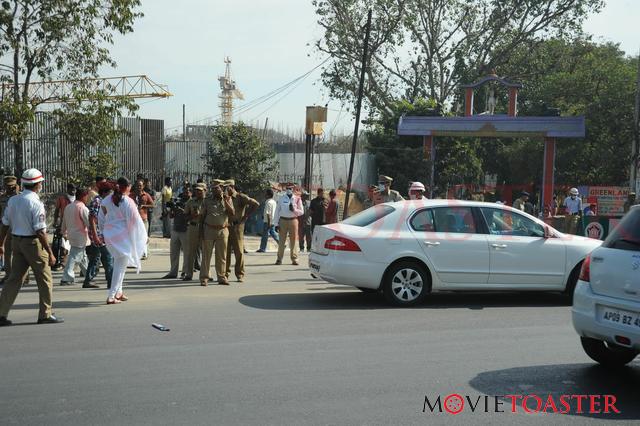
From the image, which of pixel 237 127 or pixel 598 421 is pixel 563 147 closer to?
pixel 237 127

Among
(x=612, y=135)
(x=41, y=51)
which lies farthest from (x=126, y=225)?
(x=612, y=135)

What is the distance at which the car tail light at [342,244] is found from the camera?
10.2 m

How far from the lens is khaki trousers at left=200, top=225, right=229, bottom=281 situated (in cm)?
1220

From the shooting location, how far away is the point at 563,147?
122ft

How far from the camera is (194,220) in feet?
41.5

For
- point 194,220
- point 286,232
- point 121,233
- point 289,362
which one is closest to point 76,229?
point 194,220

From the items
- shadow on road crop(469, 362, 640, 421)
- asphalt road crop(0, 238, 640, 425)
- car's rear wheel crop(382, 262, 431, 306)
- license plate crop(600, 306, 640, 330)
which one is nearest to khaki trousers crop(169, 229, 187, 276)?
asphalt road crop(0, 238, 640, 425)

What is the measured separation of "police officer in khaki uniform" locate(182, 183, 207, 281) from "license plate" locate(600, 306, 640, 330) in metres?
7.49

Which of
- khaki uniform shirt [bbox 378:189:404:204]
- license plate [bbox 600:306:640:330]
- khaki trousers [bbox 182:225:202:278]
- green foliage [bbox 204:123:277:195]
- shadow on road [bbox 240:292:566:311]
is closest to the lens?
license plate [bbox 600:306:640:330]

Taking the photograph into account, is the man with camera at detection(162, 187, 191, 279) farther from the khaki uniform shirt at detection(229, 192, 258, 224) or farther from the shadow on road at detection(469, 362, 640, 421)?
the shadow on road at detection(469, 362, 640, 421)

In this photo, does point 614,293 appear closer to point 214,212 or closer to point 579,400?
point 579,400

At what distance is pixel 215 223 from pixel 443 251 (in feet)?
12.8

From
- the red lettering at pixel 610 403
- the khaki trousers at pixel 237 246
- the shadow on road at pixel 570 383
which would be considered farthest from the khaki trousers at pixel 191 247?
the red lettering at pixel 610 403

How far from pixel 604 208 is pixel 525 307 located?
1870 centimetres
